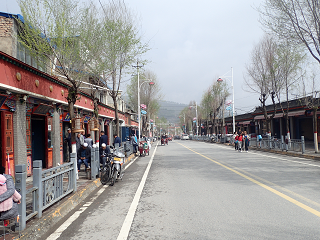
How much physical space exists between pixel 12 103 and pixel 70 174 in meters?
4.54

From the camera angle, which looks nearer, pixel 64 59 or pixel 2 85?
pixel 2 85

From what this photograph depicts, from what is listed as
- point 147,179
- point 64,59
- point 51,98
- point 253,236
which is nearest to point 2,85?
point 64,59

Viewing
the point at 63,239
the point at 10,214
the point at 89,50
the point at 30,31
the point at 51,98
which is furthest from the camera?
the point at 51,98

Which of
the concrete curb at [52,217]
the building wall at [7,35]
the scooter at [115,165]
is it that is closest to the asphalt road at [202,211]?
the concrete curb at [52,217]

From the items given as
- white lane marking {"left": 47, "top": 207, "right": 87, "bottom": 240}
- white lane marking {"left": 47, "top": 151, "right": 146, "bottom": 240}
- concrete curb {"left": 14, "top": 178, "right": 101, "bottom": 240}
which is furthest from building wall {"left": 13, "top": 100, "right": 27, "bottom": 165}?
white lane marking {"left": 47, "top": 207, "right": 87, "bottom": 240}

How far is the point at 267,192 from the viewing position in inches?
295

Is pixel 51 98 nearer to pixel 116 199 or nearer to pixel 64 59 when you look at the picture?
pixel 64 59

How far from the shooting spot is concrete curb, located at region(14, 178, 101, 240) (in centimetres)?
468

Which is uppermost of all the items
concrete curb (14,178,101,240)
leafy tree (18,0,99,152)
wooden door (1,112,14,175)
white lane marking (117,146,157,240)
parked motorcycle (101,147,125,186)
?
leafy tree (18,0,99,152)

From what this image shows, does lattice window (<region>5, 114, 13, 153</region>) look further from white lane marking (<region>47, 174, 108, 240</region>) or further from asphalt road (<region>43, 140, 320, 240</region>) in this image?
white lane marking (<region>47, 174, 108, 240</region>)

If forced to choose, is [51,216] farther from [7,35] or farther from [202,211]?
[7,35]

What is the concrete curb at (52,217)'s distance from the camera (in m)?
4.68

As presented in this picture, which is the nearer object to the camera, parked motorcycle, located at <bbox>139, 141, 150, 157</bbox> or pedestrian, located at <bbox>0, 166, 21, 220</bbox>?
pedestrian, located at <bbox>0, 166, 21, 220</bbox>

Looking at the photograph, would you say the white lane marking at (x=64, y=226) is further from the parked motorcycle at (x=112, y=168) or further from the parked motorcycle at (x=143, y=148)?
the parked motorcycle at (x=143, y=148)
